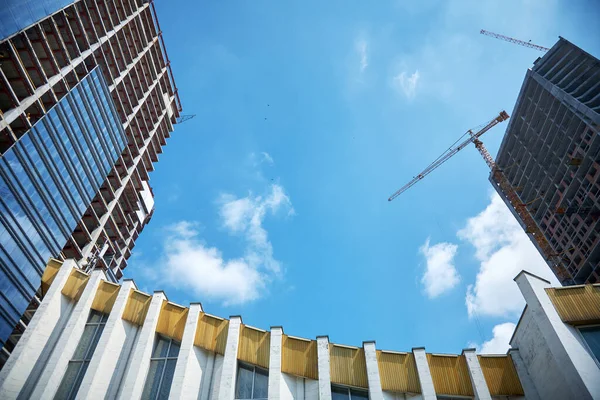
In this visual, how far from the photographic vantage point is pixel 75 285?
2969cm

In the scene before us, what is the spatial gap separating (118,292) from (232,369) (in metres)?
10.3

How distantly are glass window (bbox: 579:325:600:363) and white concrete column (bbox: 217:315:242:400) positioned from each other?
2008 cm

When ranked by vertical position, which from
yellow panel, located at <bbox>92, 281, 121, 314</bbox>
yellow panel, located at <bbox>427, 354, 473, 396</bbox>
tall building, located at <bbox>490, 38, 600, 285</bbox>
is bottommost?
yellow panel, located at <bbox>427, 354, 473, 396</bbox>

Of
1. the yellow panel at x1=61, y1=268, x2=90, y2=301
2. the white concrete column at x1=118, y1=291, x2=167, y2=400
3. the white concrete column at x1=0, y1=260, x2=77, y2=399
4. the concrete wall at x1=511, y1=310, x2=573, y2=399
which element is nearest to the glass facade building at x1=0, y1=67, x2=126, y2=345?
the white concrete column at x1=0, y1=260, x2=77, y2=399

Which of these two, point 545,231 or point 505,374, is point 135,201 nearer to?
point 505,374

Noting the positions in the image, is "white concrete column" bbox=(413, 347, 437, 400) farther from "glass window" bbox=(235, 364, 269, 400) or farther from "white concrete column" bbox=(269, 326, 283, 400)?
"glass window" bbox=(235, 364, 269, 400)

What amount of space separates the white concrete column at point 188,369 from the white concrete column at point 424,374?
1294cm

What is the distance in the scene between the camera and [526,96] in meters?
93.8

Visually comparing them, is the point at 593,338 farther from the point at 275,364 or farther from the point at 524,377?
the point at 275,364

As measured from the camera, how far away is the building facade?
23766mm

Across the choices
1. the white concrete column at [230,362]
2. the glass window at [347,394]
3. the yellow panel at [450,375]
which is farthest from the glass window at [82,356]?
the yellow panel at [450,375]

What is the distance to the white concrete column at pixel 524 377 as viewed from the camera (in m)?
23.9

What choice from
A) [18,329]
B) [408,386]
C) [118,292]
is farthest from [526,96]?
[18,329]

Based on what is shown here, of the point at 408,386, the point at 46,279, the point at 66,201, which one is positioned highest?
the point at 66,201
